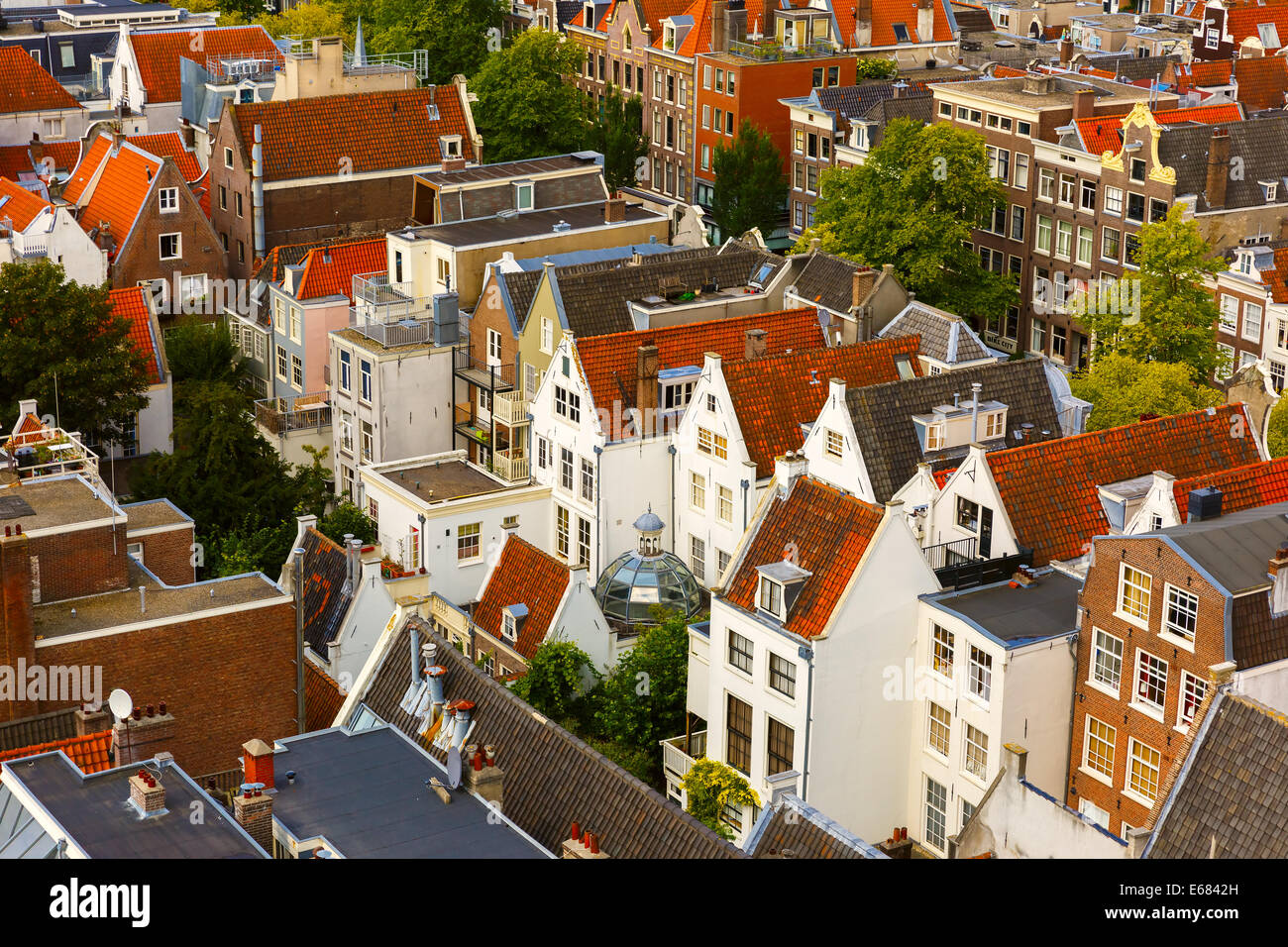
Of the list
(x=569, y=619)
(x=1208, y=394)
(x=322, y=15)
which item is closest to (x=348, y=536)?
(x=569, y=619)

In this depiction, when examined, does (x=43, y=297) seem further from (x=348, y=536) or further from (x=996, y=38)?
(x=996, y=38)

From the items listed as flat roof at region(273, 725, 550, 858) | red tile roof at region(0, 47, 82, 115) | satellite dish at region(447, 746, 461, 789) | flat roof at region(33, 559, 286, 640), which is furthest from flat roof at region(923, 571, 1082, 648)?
red tile roof at region(0, 47, 82, 115)

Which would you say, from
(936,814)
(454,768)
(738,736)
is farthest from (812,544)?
(454,768)

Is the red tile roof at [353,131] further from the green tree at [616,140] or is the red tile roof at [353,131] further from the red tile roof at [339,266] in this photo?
the green tree at [616,140]

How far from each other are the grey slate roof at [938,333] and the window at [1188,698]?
2267 centimetres

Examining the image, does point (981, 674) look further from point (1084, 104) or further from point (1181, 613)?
point (1084, 104)

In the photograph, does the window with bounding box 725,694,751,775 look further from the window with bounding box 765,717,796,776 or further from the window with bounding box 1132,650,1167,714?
the window with bounding box 1132,650,1167,714

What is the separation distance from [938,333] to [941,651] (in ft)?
65.6

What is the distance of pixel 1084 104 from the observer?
9375cm

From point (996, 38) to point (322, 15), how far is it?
49.9 metres

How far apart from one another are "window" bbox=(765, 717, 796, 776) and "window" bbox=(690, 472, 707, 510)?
13.0 m

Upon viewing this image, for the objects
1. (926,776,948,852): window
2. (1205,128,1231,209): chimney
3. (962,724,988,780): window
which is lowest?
(926,776,948,852): window

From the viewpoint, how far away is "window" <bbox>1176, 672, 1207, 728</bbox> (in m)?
41.7

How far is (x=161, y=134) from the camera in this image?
327ft
